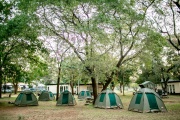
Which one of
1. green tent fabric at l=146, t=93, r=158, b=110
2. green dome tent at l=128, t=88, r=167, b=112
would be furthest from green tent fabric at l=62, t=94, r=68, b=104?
green tent fabric at l=146, t=93, r=158, b=110

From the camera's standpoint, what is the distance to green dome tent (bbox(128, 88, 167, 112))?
13.3 meters

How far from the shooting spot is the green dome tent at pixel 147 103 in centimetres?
1327

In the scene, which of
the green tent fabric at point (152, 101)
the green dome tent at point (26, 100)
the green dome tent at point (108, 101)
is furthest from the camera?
the green dome tent at point (26, 100)

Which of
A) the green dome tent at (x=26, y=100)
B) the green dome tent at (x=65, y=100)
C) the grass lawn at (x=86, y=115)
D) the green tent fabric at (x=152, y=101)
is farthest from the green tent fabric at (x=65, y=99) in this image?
the green tent fabric at (x=152, y=101)

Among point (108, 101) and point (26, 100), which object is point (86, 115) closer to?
point (108, 101)

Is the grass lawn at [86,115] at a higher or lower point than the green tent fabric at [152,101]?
lower

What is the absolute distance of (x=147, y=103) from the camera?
44.0 ft

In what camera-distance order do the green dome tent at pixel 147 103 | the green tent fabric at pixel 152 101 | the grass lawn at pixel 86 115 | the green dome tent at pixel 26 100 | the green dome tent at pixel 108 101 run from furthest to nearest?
the green dome tent at pixel 26 100 → the green dome tent at pixel 108 101 → the green tent fabric at pixel 152 101 → the green dome tent at pixel 147 103 → the grass lawn at pixel 86 115

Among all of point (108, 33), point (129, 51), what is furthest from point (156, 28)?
point (108, 33)

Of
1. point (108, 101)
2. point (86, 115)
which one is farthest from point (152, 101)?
point (86, 115)

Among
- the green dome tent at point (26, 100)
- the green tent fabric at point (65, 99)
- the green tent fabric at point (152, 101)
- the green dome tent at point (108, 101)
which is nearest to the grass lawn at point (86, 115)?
the green tent fabric at point (152, 101)

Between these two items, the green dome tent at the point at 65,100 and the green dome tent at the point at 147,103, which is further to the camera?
the green dome tent at the point at 65,100

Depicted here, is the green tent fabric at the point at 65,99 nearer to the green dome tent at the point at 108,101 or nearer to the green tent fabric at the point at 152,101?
the green dome tent at the point at 108,101

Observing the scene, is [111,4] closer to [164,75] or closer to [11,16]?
[11,16]
